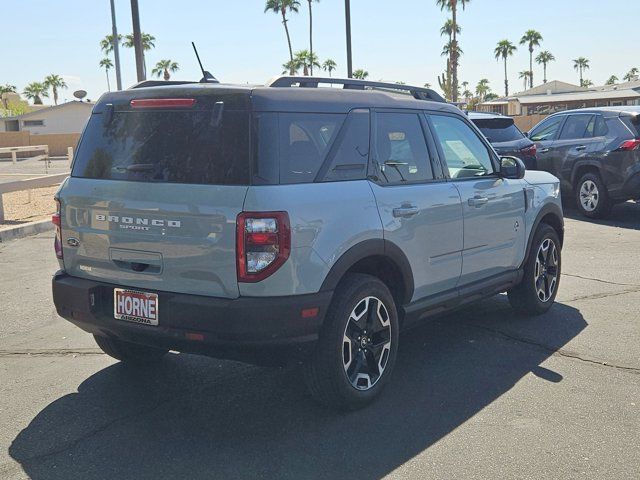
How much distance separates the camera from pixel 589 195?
11.8 m

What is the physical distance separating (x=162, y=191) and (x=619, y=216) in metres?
10.3

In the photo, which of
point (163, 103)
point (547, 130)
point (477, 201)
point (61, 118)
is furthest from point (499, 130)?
point (61, 118)

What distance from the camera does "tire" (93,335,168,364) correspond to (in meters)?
4.83

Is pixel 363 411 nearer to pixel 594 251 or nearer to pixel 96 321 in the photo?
pixel 96 321

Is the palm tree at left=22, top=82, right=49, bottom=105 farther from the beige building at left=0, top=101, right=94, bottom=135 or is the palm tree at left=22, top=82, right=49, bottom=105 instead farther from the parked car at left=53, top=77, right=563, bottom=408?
the parked car at left=53, top=77, right=563, bottom=408

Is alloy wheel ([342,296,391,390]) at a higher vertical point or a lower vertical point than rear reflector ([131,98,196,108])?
lower

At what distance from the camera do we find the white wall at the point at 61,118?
58.7 m

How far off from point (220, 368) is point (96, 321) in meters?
1.13

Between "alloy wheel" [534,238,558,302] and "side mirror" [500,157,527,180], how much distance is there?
806 millimetres

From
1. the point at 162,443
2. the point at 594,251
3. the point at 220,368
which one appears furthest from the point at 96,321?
the point at 594,251

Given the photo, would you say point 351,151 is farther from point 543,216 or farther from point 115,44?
point 115,44

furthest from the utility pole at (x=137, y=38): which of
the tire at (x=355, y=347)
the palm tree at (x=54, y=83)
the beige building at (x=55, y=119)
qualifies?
the palm tree at (x=54, y=83)

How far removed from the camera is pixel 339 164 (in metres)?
4.09

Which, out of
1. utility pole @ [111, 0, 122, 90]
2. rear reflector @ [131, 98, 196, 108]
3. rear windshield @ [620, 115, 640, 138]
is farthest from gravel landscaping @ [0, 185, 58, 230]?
rear windshield @ [620, 115, 640, 138]
